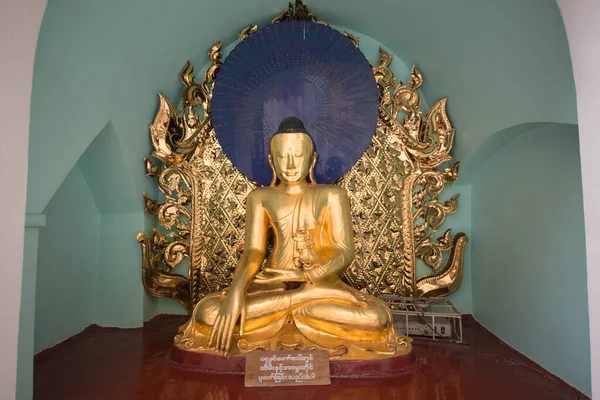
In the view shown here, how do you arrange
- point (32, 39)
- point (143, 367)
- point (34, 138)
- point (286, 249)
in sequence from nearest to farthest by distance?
point (32, 39) → point (34, 138) → point (143, 367) → point (286, 249)

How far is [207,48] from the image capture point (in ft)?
13.2

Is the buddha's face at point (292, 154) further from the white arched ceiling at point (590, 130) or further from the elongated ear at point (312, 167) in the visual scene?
the white arched ceiling at point (590, 130)

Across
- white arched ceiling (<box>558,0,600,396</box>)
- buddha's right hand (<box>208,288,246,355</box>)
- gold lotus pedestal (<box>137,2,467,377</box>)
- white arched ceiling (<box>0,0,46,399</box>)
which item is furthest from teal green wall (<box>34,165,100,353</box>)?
white arched ceiling (<box>558,0,600,396</box>)

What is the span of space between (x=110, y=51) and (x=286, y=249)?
1.97 meters

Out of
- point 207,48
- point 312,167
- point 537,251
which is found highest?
point 207,48

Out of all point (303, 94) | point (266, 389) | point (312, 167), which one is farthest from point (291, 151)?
point (266, 389)

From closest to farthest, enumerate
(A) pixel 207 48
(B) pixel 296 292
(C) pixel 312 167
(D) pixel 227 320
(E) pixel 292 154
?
(D) pixel 227 320
(B) pixel 296 292
(E) pixel 292 154
(C) pixel 312 167
(A) pixel 207 48

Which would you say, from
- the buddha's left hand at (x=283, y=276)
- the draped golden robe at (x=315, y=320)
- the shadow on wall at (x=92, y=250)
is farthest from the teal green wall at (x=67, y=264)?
the buddha's left hand at (x=283, y=276)

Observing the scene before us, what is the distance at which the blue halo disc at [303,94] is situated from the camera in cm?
371

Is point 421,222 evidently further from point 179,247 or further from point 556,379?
point 179,247

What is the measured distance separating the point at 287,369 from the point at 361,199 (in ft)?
6.14

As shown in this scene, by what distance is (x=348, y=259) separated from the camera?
3062mm

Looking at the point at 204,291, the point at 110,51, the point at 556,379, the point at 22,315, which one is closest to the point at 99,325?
the point at 204,291

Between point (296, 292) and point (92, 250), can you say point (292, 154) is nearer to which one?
point (296, 292)
